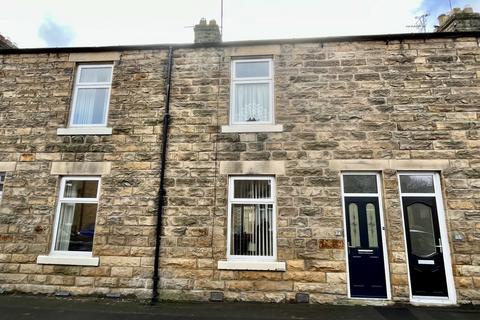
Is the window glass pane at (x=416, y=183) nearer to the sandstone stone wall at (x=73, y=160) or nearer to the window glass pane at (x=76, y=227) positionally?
the sandstone stone wall at (x=73, y=160)

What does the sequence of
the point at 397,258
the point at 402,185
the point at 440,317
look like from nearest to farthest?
the point at 440,317, the point at 397,258, the point at 402,185

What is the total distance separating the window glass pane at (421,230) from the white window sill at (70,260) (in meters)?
6.29

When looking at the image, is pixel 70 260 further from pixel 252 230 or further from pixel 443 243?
pixel 443 243

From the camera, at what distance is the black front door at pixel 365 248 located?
587 cm

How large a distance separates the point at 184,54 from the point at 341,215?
4.98 m

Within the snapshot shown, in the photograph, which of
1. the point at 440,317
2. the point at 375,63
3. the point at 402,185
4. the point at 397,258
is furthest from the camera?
the point at 375,63

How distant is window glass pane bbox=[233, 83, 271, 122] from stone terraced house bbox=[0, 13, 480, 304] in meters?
0.03

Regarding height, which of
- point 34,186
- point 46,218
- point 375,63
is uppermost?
point 375,63

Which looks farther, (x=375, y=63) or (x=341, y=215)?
(x=375, y=63)

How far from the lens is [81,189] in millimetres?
6859

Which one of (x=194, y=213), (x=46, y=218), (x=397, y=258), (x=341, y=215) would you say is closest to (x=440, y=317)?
(x=397, y=258)

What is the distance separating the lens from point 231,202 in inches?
255

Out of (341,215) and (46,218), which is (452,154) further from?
(46,218)

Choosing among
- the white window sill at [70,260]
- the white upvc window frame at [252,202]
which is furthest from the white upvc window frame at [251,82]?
the white window sill at [70,260]
